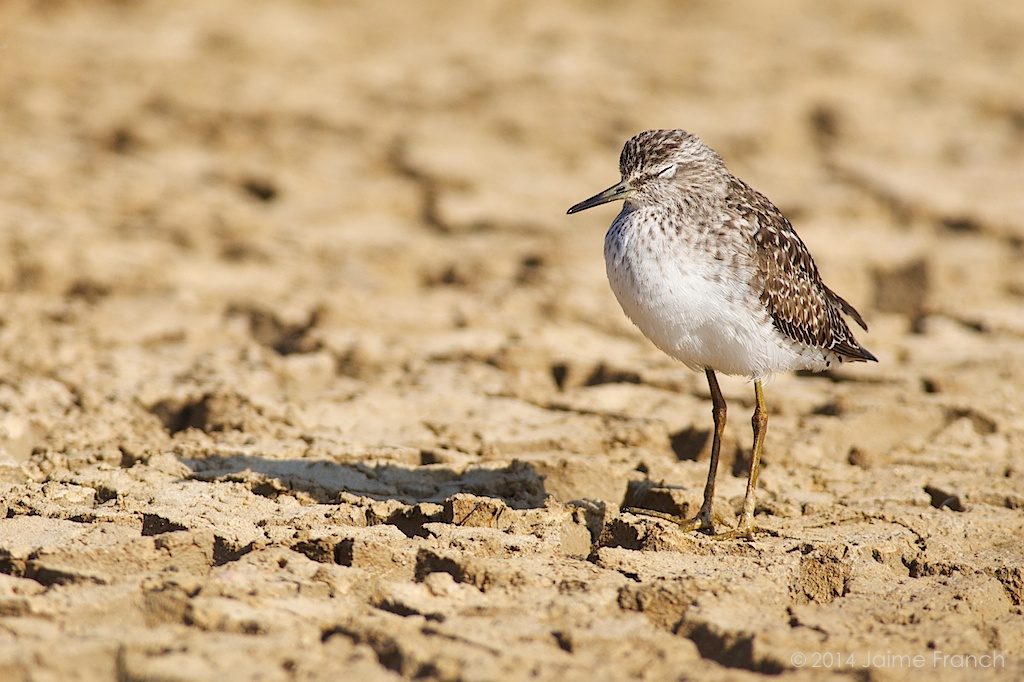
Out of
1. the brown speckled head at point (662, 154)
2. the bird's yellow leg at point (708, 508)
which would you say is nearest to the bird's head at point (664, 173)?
the brown speckled head at point (662, 154)

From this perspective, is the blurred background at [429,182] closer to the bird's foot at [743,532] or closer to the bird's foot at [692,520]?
the bird's foot at [692,520]

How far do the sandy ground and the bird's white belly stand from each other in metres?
0.72

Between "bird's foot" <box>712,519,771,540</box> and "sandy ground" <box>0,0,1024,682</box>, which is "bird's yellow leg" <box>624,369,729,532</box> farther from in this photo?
"sandy ground" <box>0,0,1024,682</box>

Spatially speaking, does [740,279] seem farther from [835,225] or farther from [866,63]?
[866,63]

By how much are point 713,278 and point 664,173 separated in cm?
60

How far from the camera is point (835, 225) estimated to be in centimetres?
859

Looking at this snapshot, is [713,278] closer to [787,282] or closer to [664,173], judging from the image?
[787,282]

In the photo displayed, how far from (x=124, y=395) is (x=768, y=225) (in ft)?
10.5

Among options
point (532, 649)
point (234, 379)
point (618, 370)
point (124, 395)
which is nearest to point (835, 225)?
point (618, 370)

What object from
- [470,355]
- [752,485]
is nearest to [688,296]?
[752,485]

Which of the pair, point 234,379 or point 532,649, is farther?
point 234,379

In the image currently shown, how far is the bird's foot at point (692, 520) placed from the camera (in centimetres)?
489

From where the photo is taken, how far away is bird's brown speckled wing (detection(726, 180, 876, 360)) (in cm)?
505

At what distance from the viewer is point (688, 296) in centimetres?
477
